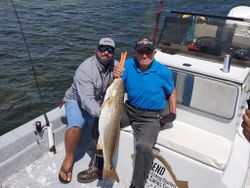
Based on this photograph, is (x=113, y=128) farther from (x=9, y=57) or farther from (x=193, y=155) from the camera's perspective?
(x=9, y=57)

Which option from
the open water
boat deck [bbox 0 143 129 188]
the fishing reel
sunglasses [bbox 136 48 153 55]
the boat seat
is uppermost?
sunglasses [bbox 136 48 153 55]

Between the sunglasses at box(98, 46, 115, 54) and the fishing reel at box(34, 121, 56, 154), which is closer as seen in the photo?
the sunglasses at box(98, 46, 115, 54)

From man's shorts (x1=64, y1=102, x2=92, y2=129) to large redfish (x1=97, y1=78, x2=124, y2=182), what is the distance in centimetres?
63

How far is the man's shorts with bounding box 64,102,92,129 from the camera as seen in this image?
4406mm

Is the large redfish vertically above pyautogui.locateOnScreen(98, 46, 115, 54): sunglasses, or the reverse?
pyautogui.locateOnScreen(98, 46, 115, 54): sunglasses

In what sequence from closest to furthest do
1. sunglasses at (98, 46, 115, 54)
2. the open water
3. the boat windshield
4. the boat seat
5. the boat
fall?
the boat seat < the boat < sunglasses at (98, 46, 115, 54) < the boat windshield < the open water

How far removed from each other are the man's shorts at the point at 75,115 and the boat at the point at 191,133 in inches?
18.3

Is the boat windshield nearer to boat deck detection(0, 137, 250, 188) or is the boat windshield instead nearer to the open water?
boat deck detection(0, 137, 250, 188)

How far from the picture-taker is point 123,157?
447 centimetres

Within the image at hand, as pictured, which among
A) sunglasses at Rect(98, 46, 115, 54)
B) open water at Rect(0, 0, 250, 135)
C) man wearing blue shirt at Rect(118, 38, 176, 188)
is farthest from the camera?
open water at Rect(0, 0, 250, 135)

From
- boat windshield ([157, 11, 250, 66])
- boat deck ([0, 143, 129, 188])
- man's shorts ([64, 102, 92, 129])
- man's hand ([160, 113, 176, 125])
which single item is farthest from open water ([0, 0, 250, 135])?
man's hand ([160, 113, 176, 125])

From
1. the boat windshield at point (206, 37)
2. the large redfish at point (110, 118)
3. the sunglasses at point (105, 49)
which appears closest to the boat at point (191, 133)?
the boat windshield at point (206, 37)

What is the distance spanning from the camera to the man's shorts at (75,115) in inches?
173

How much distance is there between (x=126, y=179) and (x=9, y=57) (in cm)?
778
